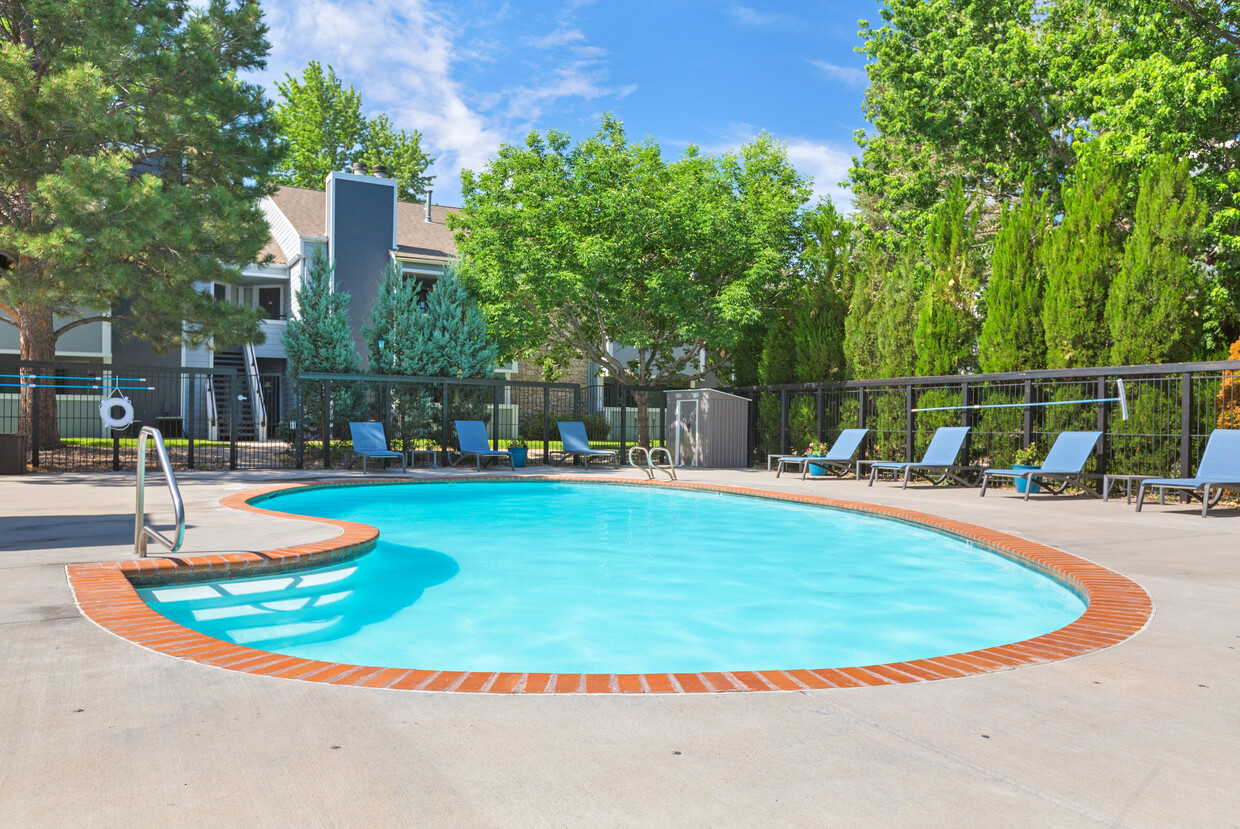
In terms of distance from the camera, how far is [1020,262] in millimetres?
14648

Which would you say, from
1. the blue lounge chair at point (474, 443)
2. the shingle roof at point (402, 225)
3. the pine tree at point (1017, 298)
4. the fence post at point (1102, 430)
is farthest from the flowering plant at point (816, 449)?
the shingle roof at point (402, 225)

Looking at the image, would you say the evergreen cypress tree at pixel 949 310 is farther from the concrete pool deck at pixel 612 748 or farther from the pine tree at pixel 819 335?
the concrete pool deck at pixel 612 748

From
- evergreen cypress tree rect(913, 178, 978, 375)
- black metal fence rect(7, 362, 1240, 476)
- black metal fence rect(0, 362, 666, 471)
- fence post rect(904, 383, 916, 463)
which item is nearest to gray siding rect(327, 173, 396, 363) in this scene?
black metal fence rect(7, 362, 1240, 476)

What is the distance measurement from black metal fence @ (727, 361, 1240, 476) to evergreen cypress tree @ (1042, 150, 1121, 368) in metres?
0.61

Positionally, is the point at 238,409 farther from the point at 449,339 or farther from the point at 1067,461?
the point at 1067,461

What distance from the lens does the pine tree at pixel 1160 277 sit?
1231 cm

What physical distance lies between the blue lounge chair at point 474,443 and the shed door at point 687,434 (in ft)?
13.5

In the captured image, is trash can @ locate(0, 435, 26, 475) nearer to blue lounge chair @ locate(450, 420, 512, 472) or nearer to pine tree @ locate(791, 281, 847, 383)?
blue lounge chair @ locate(450, 420, 512, 472)

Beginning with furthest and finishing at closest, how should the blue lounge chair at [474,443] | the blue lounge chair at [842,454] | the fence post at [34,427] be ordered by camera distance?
the blue lounge chair at [474,443]
the blue lounge chair at [842,454]
the fence post at [34,427]

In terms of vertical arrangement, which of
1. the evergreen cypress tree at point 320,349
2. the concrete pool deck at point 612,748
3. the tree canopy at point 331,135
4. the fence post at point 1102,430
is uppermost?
the tree canopy at point 331,135

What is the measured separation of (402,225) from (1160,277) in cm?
2156

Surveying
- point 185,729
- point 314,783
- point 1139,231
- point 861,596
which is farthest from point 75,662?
point 1139,231

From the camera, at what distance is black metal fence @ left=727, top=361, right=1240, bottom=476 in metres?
11.7

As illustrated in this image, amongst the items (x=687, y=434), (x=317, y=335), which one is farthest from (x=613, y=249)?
(x=317, y=335)
